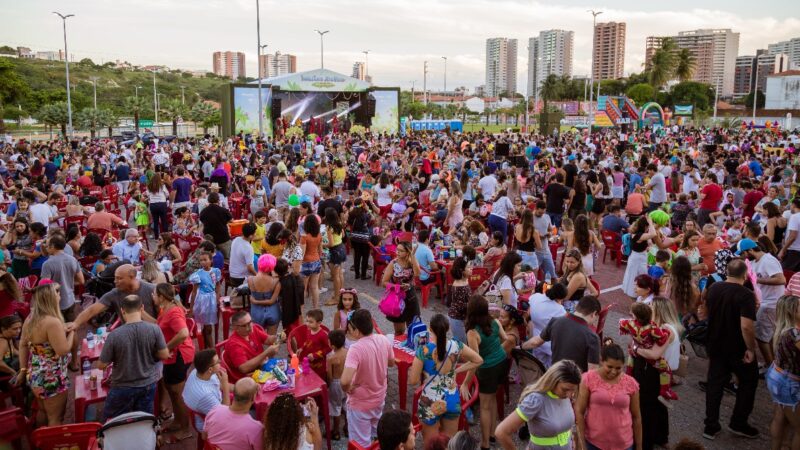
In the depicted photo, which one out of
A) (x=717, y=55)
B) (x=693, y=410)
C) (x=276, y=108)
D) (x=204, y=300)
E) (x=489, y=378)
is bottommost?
(x=693, y=410)

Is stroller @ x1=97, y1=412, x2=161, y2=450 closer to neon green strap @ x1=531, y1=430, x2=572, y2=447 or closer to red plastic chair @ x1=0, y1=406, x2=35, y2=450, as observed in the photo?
red plastic chair @ x1=0, y1=406, x2=35, y2=450

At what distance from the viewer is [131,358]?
466 cm

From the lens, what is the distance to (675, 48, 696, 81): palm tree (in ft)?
236

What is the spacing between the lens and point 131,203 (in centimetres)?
1351

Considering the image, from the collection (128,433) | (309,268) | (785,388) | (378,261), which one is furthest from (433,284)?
(128,433)

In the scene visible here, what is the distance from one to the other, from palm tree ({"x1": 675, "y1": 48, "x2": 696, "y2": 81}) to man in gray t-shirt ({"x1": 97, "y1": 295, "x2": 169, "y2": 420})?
77.5m

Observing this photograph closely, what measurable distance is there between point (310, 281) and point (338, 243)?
0.79 m

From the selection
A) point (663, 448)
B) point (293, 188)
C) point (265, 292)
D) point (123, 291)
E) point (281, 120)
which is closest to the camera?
point (663, 448)

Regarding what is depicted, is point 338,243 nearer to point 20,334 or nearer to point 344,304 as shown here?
point 344,304

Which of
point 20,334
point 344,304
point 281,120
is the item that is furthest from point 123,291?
point 281,120

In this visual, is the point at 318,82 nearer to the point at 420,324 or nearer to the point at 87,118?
the point at 87,118

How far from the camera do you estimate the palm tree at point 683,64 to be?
7181 cm

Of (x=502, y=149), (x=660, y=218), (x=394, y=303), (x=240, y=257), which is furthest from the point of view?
(x=502, y=149)

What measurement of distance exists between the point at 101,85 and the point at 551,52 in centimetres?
14000
